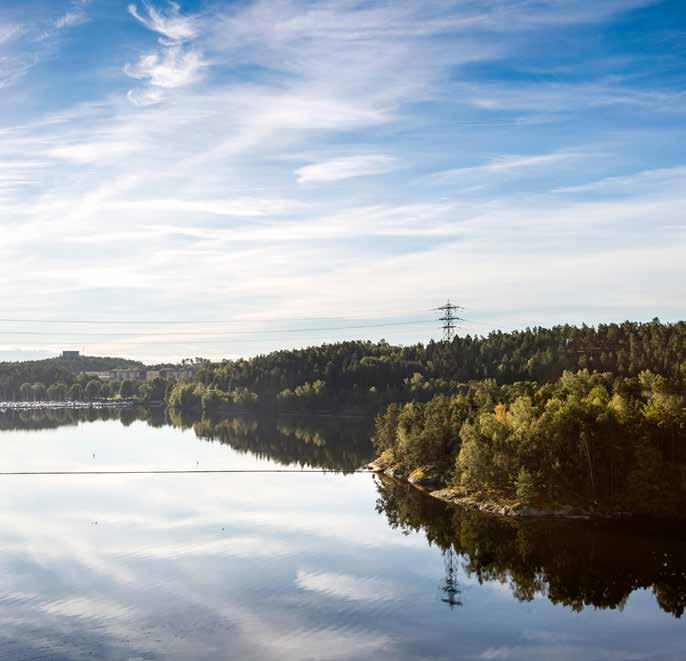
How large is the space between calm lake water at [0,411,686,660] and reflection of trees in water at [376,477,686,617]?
0.63ft

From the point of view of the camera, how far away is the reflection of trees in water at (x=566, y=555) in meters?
51.6

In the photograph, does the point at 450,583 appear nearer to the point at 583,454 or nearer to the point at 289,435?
the point at 583,454

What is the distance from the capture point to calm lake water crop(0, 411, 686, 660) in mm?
42688

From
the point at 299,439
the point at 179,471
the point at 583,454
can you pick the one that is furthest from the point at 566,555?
the point at 299,439

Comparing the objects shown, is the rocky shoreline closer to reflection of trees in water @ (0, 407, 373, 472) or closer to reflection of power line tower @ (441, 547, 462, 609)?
reflection of power line tower @ (441, 547, 462, 609)

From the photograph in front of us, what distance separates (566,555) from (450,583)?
1085cm

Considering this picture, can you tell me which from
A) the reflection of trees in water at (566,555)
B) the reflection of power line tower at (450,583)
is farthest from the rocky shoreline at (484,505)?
the reflection of power line tower at (450,583)

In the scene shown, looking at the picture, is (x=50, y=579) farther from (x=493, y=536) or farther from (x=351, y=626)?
(x=493, y=536)

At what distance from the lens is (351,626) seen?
45.0 metres

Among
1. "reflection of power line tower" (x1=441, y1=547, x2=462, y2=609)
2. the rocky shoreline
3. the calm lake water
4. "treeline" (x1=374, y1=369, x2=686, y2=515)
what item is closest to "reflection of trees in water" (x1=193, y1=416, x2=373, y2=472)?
the rocky shoreline

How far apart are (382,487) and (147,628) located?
4904 centimetres

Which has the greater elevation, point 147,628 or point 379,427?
point 379,427

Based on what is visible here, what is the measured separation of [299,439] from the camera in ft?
482

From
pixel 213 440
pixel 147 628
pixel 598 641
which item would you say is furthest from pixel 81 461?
pixel 598 641
